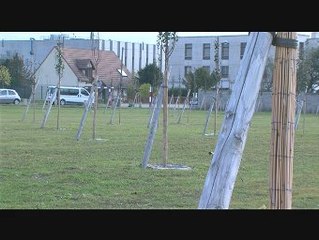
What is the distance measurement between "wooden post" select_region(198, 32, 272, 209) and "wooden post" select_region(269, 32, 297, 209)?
129 millimetres

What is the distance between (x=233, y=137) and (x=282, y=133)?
0.23 meters

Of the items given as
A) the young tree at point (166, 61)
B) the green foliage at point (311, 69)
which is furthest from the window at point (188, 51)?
the young tree at point (166, 61)

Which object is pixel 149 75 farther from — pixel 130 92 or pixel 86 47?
pixel 86 47

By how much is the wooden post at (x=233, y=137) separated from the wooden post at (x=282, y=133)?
0.13 meters

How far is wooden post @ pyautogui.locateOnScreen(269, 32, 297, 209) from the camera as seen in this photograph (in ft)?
9.83

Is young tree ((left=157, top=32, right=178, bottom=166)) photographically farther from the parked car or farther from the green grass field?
the parked car

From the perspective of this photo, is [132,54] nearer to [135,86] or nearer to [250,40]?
[135,86]

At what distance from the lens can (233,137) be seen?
2.97m

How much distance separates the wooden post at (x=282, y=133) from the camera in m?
3.00

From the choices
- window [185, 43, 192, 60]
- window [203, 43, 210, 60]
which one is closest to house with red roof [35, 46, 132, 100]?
window [185, 43, 192, 60]

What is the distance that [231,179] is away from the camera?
2.93m

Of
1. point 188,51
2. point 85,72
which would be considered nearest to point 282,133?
point 188,51

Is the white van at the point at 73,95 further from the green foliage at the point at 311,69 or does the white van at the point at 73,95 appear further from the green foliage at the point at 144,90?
the green foliage at the point at 311,69
